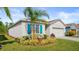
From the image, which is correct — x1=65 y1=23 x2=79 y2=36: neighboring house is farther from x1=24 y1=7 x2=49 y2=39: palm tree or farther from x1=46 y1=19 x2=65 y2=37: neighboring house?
x1=24 y1=7 x2=49 y2=39: palm tree

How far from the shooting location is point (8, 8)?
2309 millimetres

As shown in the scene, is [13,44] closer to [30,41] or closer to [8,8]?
[30,41]

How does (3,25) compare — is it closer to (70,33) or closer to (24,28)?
(24,28)

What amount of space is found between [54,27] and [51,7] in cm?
24

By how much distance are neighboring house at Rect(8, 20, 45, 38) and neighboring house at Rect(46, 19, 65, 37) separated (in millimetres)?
73

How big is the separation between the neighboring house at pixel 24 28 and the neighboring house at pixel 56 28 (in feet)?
0.24

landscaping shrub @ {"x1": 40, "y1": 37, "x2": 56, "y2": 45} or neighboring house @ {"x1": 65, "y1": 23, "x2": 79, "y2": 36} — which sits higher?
neighboring house @ {"x1": 65, "y1": 23, "x2": 79, "y2": 36}

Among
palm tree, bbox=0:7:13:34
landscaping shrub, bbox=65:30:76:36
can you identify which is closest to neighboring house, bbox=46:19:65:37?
landscaping shrub, bbox=65:30:76:36

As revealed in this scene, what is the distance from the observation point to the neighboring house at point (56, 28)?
2.33 m

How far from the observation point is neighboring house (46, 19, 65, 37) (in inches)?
91.7

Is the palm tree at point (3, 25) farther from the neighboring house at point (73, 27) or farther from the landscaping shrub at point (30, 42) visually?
the neighboring house at point (73, 27)

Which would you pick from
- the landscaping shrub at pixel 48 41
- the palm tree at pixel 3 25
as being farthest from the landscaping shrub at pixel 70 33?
the palm tree at pixel 3 25

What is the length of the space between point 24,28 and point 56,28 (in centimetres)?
38
